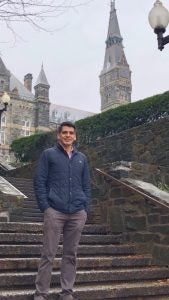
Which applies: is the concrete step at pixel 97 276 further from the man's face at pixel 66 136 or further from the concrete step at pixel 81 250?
the man's face at pixel 66 136

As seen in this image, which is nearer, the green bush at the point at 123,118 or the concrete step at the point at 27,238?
the concrete step at the point at 27,238

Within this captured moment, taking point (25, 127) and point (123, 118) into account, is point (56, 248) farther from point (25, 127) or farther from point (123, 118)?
point (25, 127)

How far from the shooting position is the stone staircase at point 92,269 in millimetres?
4789

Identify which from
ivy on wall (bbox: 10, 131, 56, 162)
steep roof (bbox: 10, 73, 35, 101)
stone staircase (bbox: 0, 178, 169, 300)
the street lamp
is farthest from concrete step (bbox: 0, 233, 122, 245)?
steep roof (bbox: 10, 73, 35, 101)

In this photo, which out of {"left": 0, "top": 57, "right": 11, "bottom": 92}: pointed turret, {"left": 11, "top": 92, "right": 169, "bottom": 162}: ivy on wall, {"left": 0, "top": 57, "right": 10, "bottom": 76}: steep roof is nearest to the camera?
{"left": 11, "top": 92, "right": 169, "bottom": 162}: ivy on wall

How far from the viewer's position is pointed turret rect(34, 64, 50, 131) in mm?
63688

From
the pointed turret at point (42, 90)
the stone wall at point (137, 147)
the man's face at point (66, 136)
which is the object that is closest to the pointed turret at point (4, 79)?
the pointed turret at point (42, 90)

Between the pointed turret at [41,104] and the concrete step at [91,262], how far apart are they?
57.6 metres

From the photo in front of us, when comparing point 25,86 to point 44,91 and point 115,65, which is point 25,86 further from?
point 115,65

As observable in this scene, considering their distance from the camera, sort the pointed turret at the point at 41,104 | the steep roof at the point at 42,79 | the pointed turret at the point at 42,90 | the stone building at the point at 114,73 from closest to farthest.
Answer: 1. the pointed turret at the point at 41,104
2. the pointed turret at the point at 42,90
3. the steep roof at the point at 42,79
4. the stone building at the point at 114,73

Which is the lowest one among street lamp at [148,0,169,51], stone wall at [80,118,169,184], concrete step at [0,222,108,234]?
concrete step at [0,222,108,234]

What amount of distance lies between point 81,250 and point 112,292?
111 cm

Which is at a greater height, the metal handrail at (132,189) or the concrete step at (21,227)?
the metal handrail at (132,189)

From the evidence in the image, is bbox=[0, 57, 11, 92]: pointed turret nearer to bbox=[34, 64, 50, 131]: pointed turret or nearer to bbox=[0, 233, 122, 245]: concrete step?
→ bbox=[34, 64, 50, 131]: pointed turret
